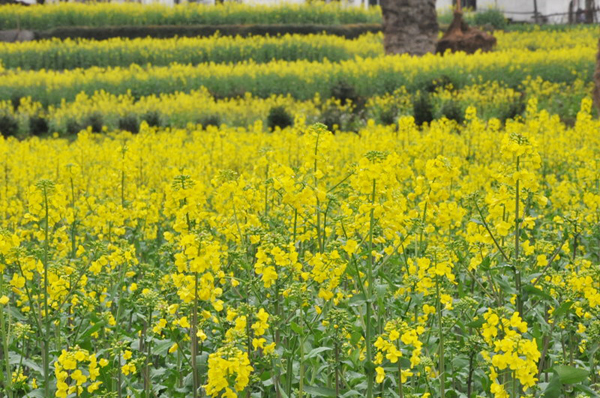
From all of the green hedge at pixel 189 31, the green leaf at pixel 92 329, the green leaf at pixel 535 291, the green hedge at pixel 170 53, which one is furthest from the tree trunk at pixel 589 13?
the green leaf at pixel 92 329

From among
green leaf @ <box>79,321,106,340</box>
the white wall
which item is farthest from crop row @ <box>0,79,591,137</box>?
the white wall

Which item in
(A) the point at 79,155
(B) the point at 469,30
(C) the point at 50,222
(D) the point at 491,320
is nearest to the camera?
(D) the point at 491,320

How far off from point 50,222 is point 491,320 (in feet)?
7.29

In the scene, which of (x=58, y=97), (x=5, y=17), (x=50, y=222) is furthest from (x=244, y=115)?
(x=5, y=17)

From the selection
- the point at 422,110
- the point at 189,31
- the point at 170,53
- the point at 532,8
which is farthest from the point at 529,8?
the point at 422,110

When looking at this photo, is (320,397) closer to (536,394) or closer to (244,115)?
(536,394)

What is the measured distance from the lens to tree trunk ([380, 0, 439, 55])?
16.3m

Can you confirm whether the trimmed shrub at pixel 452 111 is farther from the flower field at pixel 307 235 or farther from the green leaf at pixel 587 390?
the green leaf at pixel 587 390

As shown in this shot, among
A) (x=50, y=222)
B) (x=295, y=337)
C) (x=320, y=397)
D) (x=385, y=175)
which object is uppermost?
(x=385, y=175)

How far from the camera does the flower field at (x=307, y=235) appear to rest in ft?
9.34

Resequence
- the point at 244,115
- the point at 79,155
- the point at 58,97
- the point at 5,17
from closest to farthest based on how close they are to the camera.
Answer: the point at 79,155
the point at 244,115
the point at 58,97
the point at 5,17

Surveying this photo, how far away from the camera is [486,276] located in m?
3.32

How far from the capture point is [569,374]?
269 cm

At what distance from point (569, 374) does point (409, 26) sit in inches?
580
